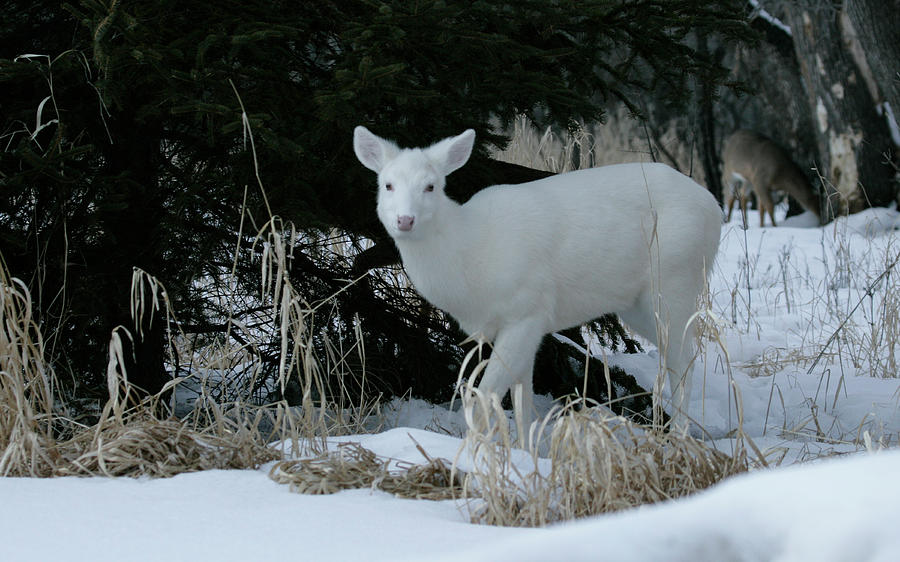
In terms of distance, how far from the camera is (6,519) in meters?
Answer: 2.42

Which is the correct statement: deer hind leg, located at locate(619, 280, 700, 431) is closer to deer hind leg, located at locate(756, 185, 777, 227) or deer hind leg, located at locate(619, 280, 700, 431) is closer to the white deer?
the white deer

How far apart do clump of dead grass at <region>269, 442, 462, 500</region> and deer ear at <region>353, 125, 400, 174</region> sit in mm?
1330

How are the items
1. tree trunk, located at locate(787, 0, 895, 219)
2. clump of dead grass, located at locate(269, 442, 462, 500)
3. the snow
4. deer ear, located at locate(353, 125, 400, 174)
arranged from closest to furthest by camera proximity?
the snow → clump of dead grass, located at locate(269, 442, 462, 500) → deer ear, located at locate(353, 125, 400, 174) → tree trunk, located at locate(787, 0, 895, 219)

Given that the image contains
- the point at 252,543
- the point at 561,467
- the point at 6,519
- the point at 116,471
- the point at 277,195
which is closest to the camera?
the point at 252,543

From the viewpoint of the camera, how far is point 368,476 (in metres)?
2.86

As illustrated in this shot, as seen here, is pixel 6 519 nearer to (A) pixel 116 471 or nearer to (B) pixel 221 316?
(A) pixel 116 471

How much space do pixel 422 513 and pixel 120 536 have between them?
0.74 metres

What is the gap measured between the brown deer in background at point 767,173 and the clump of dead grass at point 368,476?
35.8 ft

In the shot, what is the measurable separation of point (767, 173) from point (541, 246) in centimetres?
1018

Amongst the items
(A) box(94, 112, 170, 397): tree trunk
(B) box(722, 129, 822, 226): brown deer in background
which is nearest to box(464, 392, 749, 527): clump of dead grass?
(A) box(94, 112, 170, 397): tree trunk

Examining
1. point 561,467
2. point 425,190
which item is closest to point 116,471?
point 561,467

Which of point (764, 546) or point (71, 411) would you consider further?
point (71, 411)

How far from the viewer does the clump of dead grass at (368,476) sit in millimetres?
2744

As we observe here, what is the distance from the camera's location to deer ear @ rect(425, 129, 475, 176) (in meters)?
3.90
